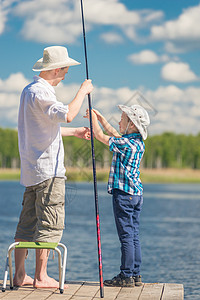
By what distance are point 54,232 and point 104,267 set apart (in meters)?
6.77

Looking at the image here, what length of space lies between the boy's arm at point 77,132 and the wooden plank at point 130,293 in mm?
1326

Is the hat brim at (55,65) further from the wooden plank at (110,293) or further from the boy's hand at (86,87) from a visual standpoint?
the wooden plank at (110,293)

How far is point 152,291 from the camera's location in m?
4.34

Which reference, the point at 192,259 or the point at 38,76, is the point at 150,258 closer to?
the point at 192,259

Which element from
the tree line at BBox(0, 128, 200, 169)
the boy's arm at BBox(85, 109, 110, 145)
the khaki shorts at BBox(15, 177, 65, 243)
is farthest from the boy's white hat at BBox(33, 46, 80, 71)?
the tree line at BBox(0, 128, 200, 169)

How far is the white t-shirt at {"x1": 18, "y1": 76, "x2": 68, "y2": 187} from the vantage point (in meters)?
4.11

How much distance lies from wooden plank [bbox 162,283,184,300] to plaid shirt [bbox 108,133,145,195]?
0.83 m

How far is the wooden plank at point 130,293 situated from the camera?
4.09m

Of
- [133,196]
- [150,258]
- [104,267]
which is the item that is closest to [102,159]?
[133,196]

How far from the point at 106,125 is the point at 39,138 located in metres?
0.74

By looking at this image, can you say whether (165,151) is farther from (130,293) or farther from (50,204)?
(50,204)

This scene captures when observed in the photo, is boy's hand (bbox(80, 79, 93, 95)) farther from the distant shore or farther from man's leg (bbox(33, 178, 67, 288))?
the distant shore

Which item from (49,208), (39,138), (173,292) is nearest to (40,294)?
(49,208)

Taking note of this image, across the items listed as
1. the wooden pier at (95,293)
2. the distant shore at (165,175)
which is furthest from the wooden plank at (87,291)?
the distant shore at (165,175)
